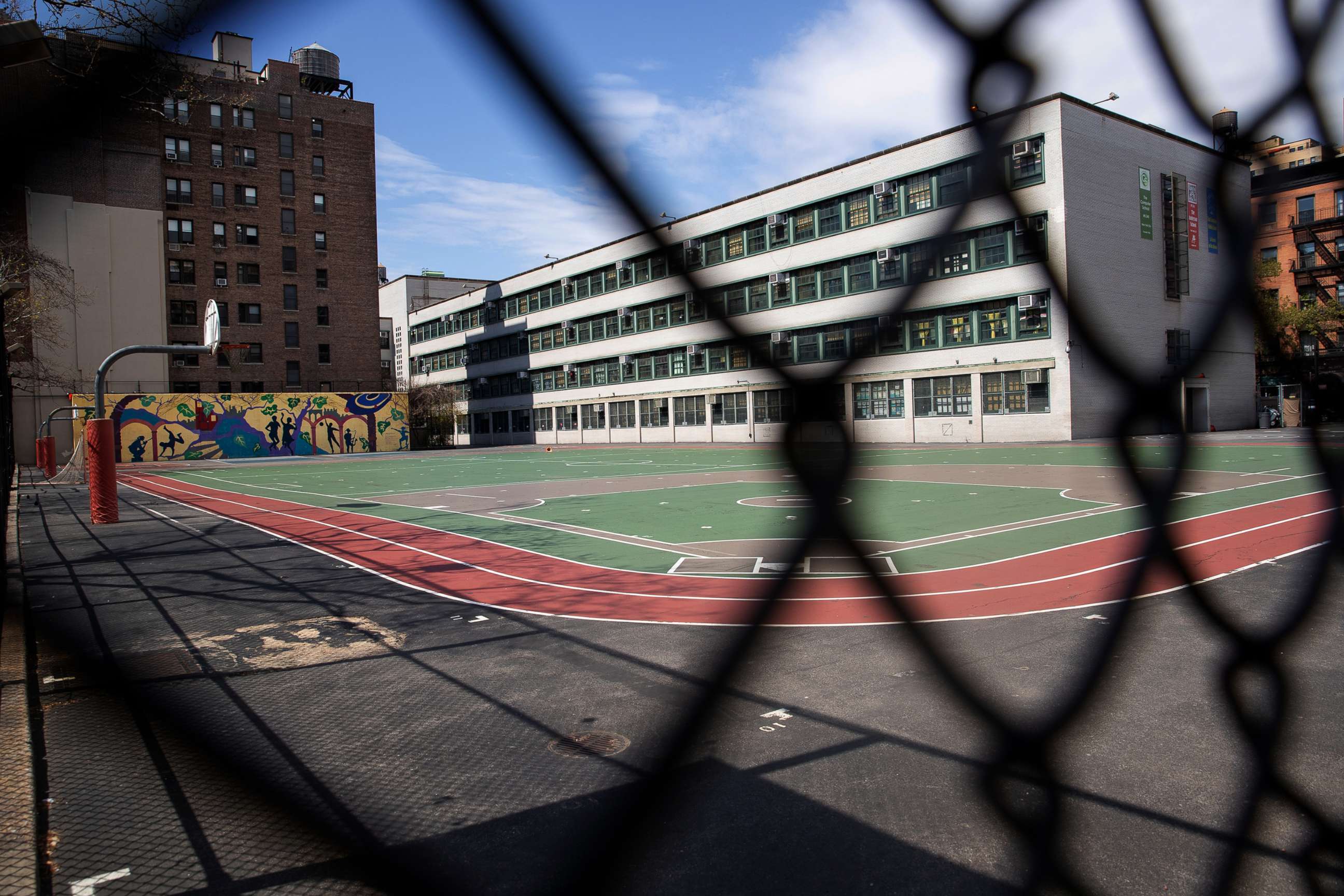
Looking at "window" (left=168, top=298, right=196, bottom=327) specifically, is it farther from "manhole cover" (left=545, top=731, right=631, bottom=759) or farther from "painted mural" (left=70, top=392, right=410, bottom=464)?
"manhole cover" (left=545, top=731, right=631, bottom=759)

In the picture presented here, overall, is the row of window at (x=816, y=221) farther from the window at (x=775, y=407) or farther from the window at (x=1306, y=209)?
the window at (x=1306, y=209)

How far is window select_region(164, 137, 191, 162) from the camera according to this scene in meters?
1.36

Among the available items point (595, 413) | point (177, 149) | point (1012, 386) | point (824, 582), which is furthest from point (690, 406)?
point (595, 413)

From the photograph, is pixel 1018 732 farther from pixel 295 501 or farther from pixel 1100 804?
pixel 295 501

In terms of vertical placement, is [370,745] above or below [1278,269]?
below

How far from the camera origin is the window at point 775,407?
84cm

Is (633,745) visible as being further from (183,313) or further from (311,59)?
(183,313)

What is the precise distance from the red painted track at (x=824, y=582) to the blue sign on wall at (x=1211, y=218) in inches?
148

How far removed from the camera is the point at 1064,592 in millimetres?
7359

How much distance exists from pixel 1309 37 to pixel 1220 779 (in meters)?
3.39

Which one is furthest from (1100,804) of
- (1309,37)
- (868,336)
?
(868,336)

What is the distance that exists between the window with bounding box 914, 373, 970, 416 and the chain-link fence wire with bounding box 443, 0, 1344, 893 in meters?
0.37

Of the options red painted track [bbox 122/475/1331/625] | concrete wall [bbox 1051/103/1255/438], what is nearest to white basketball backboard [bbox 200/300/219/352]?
red painted track [bbox 122/475/1331/625]

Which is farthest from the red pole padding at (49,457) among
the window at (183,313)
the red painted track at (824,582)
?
the red painted track at (824,582)
